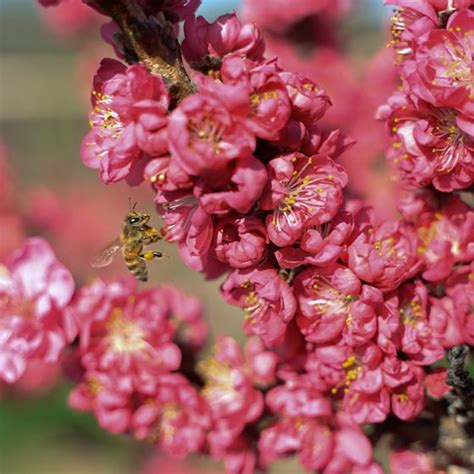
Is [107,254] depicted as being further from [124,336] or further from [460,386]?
[460,386]

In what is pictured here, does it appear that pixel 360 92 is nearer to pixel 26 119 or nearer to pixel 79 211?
pixel 79 211

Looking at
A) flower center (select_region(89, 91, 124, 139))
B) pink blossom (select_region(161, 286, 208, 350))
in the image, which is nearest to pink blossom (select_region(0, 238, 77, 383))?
pink blossom (select_region(161, 286, 208, 350))

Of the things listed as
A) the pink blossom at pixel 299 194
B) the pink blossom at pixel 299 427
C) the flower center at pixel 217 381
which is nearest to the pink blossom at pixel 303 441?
the pink blossom at pixel 299 427


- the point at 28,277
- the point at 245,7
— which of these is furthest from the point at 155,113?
the point at 245,7

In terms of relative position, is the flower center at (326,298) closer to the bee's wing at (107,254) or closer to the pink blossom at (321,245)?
the pink blossom at (321,245)

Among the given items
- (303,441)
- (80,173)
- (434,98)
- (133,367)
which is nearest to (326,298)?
(434,98)
